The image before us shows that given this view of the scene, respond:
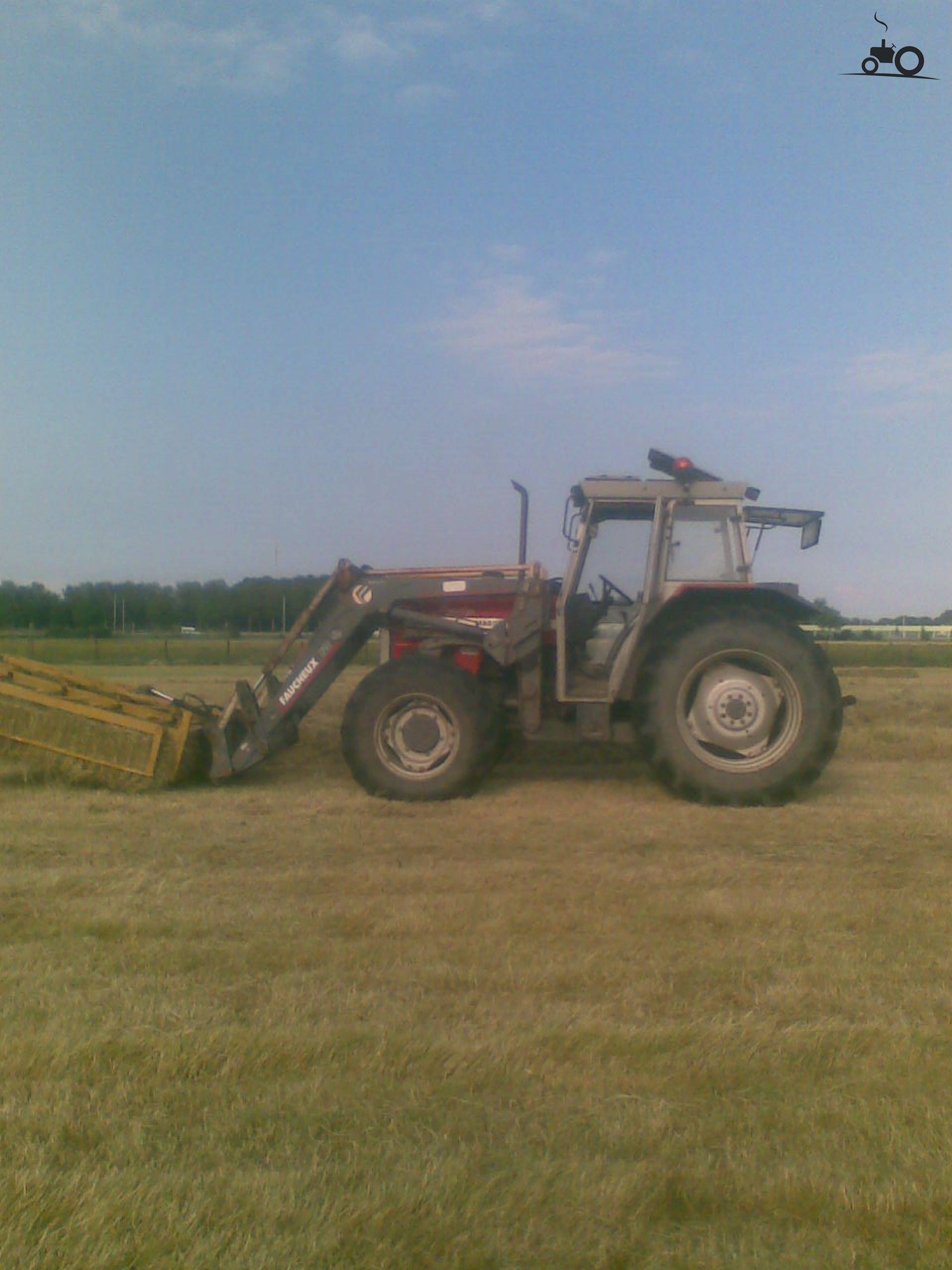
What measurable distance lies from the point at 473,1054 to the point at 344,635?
5.06m

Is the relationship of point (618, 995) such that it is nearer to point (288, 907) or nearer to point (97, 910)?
point (288, 907)

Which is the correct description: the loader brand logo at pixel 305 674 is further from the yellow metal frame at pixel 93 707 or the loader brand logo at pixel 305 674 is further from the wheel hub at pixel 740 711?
the wheel hub at pixel 740 711

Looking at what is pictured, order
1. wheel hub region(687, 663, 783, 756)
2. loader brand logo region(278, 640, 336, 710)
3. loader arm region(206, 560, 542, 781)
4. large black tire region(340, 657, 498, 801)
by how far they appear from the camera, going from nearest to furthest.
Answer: wheel hub region(687, 663, 783, 756) → large black tire region(340, 657, 498, 801) → loader arm region(206, 560, 542, 781) → loader brand logo region(278, 640, 336, 710)

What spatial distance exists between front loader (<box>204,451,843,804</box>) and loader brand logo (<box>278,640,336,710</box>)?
2 centimetres

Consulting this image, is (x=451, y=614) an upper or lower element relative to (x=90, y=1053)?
upper

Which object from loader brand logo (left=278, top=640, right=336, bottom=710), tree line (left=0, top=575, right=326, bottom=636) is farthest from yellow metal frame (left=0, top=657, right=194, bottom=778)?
tree line (left=0, top=575, right=326, bottom=636)

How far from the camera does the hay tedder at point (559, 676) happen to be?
7336 millimetres

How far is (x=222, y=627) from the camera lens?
87.1 ft

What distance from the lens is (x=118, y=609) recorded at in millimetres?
30391

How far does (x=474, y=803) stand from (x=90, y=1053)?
14.6ft

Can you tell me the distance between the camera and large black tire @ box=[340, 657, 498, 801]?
24.9ft

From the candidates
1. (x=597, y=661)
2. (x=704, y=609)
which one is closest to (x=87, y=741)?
(x=597, y=661)

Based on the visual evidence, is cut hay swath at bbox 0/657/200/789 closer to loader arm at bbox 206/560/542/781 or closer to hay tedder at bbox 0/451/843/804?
hay tedder at bbox 0/451/843/804

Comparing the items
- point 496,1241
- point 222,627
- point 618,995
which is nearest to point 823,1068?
point 618,995
